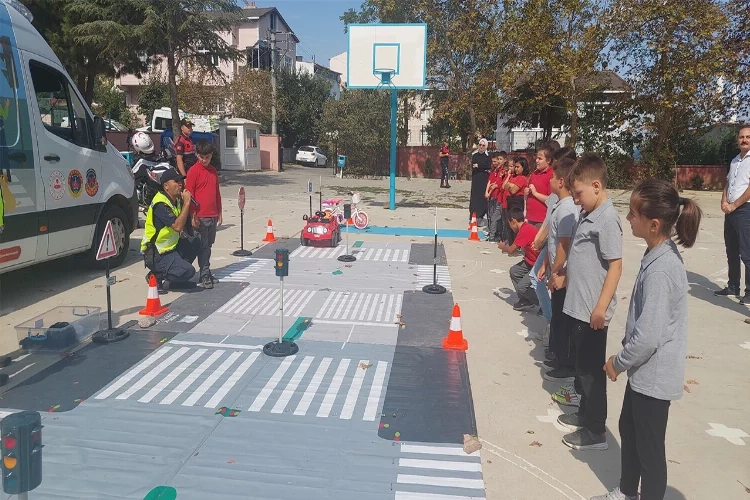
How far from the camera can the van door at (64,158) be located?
6.95m

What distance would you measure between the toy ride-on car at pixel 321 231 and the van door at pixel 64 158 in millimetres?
3850

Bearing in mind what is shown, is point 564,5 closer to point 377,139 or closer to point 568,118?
point 568,118

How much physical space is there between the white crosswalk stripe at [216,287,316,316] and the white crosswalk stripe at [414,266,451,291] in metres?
1.70

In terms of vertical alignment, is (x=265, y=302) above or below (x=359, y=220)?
below

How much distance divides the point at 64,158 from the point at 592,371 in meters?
6.77

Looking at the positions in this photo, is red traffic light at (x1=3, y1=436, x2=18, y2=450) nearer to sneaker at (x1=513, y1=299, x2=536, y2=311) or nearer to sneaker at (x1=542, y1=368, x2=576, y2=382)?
sneaker at (x1=542, y1=368, x2=576, y2=382)

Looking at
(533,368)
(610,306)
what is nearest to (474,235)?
(533,368)

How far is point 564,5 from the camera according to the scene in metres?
22.4

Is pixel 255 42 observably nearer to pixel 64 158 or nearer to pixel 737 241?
pixel 64 158

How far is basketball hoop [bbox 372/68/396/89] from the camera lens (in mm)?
16297

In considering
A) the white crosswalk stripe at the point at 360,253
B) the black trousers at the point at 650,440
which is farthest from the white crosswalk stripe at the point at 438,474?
the white crosswalk stripe at the point at 360,253

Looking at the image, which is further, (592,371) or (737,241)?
(737,241)

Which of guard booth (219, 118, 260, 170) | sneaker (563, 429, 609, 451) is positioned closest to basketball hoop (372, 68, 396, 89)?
sneaker (563, 429, 609, 451)

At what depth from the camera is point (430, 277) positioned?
8.84 metres
